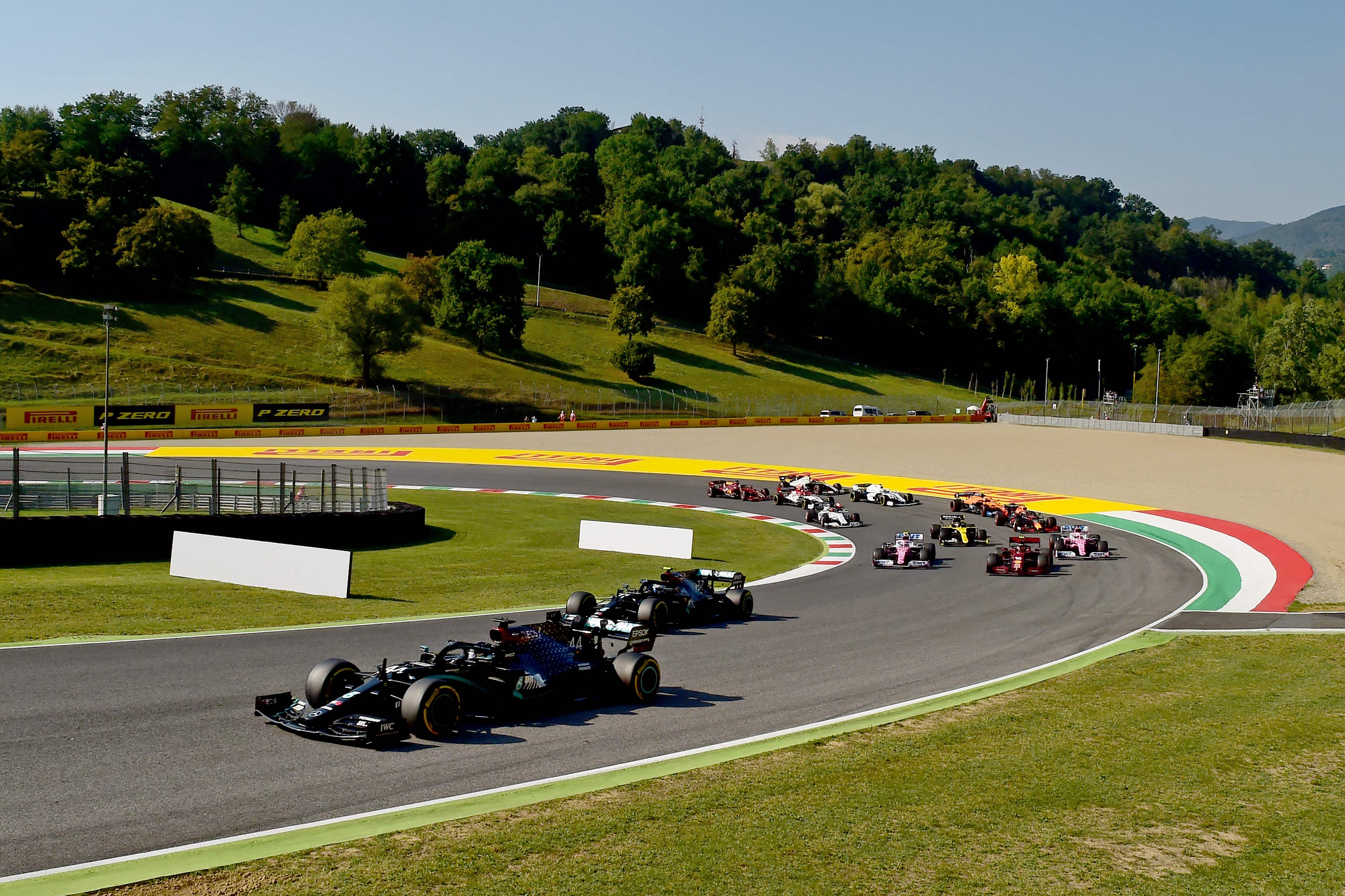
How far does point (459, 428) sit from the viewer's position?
71750 millimetres

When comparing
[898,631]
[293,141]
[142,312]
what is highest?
[293,141]

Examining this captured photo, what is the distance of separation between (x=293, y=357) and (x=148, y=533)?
70.8 meters

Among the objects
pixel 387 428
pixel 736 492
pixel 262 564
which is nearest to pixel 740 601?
pixel 262 564

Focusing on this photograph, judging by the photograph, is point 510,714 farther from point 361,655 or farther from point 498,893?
point 498,893

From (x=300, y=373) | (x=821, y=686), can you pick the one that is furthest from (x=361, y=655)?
(x=300, y=373)

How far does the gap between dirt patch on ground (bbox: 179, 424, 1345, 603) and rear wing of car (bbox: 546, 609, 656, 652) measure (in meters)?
17.9

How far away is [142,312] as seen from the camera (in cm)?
9419

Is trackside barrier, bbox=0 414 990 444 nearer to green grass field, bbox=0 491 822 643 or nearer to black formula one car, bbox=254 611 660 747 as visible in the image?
green grass field, bbox=0 491 822 643

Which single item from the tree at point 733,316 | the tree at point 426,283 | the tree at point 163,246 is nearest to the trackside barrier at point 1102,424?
the tree at point 733,316

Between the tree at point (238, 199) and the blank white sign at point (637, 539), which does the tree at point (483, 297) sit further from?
the blank white sign at point (637, 539)

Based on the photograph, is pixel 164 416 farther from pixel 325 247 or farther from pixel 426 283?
pixel 325 247

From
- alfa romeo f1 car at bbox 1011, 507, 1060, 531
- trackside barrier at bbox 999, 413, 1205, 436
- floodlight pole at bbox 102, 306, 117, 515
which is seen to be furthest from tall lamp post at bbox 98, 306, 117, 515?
trackside barrier at bbox 999, 413, 1205, 436

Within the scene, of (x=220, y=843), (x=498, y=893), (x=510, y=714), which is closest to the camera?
(x=498, y=893)

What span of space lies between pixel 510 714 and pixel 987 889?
6326 mm
